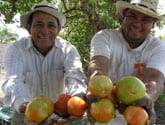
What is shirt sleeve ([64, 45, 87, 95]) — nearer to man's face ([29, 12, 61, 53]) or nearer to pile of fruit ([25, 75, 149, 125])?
man's face ([29, 12, 61, 53])

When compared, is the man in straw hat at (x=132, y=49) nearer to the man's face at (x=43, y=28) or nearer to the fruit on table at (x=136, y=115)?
the man's face at (x=43, y=28)

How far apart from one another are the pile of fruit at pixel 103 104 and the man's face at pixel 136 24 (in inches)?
31.3

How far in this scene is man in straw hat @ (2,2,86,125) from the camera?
11.5 ft

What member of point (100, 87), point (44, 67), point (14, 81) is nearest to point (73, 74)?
point (44, 67)

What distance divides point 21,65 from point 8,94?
13.4 inches

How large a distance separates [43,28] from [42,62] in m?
0.47

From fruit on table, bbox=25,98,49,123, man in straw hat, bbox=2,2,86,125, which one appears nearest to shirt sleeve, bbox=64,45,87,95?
man in straw hat, bbox=2,2,86,125

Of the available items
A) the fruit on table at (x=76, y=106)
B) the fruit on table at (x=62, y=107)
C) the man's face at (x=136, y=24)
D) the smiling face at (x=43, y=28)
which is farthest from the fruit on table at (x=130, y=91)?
the smiling face at (x=43, y=28)

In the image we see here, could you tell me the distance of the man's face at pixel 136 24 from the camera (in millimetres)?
3410

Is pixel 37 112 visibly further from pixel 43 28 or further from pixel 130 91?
pixel 43 28

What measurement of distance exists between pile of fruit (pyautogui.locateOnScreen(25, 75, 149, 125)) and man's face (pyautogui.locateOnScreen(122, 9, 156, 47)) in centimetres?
79

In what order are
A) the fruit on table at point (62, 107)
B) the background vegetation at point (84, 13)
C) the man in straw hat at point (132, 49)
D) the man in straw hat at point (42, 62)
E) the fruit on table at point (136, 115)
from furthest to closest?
the background vegetation at point (84, 13), the man in straw hat at point (42, 62), the man in straw hat at point (132, 49), the fruit on table at point (62, 107), the fruit on table at point (136, 115)

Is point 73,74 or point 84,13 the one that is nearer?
point 73,74

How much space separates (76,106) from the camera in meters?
2.76
